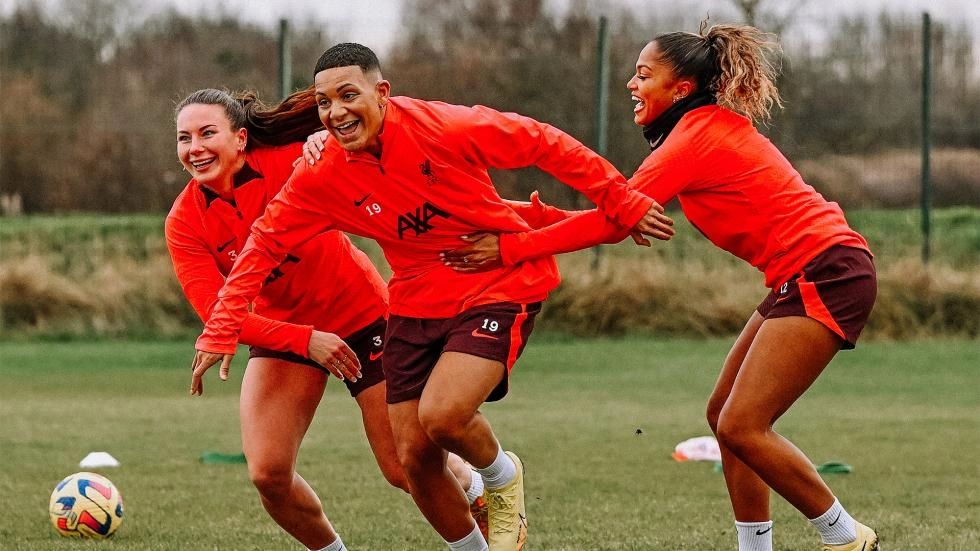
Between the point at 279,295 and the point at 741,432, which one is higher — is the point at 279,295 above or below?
above

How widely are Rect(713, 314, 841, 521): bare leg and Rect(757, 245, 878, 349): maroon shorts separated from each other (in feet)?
0.13

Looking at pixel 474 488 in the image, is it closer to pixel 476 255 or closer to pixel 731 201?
pixel 476 255

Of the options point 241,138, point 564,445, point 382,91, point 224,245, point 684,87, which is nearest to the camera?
point 382,91

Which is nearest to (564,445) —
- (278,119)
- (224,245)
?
(224,245)

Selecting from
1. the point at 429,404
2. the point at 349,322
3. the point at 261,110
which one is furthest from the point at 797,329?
the point at 261,110

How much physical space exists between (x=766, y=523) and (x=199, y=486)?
3.68m

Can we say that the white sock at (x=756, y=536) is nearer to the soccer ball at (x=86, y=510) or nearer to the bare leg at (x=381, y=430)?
the bare leg at (x=381, y=430)

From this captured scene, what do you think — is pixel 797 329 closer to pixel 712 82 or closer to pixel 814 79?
pixel 712 82

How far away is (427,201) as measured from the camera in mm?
5523

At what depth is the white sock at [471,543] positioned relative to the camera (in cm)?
579

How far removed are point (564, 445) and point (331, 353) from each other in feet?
14.4

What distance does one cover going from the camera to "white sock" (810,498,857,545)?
5.54 metres

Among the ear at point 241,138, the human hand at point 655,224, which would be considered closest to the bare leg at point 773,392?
the human hand at point 655,224

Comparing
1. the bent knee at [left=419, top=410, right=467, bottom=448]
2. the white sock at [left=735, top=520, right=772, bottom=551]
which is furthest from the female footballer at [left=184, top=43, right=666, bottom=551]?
the white sock at [left=735, top=520, right=772, bottom=551]
